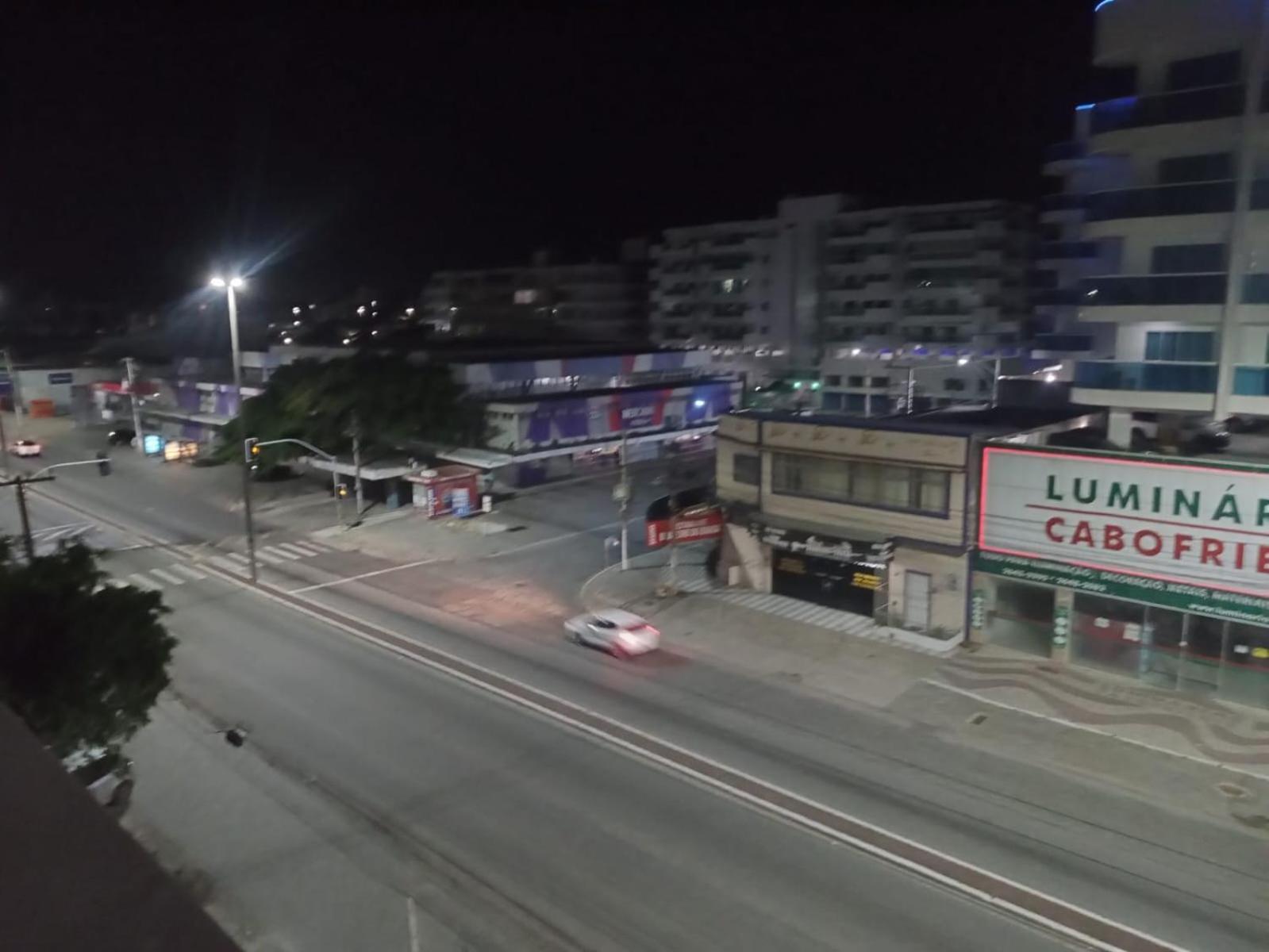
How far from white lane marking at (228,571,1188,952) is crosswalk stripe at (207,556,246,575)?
987cm

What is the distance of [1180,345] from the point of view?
29062 mm

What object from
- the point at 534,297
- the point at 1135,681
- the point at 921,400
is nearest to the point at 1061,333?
the point at 921,400

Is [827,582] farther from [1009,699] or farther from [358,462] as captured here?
[358,462]

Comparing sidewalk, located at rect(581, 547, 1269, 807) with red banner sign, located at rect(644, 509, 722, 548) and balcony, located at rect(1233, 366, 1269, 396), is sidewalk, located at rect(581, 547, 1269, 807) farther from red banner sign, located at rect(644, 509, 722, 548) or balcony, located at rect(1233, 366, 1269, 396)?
balcony, located at rect(1233, 366, 1269, 396)

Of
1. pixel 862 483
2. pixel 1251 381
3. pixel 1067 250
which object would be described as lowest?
pixel 862 483

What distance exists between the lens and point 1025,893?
13.6m

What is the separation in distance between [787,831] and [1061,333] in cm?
4342

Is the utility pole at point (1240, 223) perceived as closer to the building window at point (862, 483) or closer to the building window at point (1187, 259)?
the building window at point (1187, 259)

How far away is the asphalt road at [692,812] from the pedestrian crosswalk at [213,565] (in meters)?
8.86

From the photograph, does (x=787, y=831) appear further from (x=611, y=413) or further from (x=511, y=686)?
(x=611, y=413)

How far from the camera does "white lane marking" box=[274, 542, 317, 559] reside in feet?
114

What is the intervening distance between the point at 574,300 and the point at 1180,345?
66901mm

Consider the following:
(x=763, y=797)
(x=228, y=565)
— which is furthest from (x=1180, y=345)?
(x=228, y=565)

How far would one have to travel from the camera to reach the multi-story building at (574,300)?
89.2 meters
